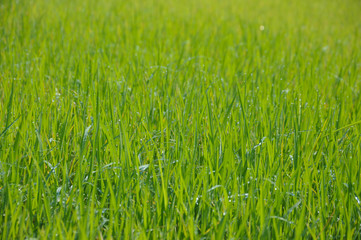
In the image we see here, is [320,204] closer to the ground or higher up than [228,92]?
closer to the ground

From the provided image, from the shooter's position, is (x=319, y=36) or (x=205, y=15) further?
(x=205, y=15)

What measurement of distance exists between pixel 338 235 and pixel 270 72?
68.4 inches

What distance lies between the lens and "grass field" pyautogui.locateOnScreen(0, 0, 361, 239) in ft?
3.59

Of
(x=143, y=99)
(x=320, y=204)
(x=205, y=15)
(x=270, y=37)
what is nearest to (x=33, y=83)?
(x=143, y=99)

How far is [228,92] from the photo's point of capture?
2.11m

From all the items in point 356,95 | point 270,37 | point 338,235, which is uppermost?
point 270,37

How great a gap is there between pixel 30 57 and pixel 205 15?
138 inches

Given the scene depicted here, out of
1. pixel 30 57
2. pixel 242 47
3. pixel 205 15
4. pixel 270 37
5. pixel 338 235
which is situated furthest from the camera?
pixel 205 15

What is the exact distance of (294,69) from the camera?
298cm

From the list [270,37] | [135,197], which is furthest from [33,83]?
[270,37]

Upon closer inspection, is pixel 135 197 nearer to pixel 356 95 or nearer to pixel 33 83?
pixel 33 83

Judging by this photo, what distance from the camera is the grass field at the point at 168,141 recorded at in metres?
1.09

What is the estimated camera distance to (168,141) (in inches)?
57.6

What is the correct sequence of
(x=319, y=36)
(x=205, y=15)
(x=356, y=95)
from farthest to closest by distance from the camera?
(x=205, y=15) < (x=319, y=36) < (x=356, y=95)
